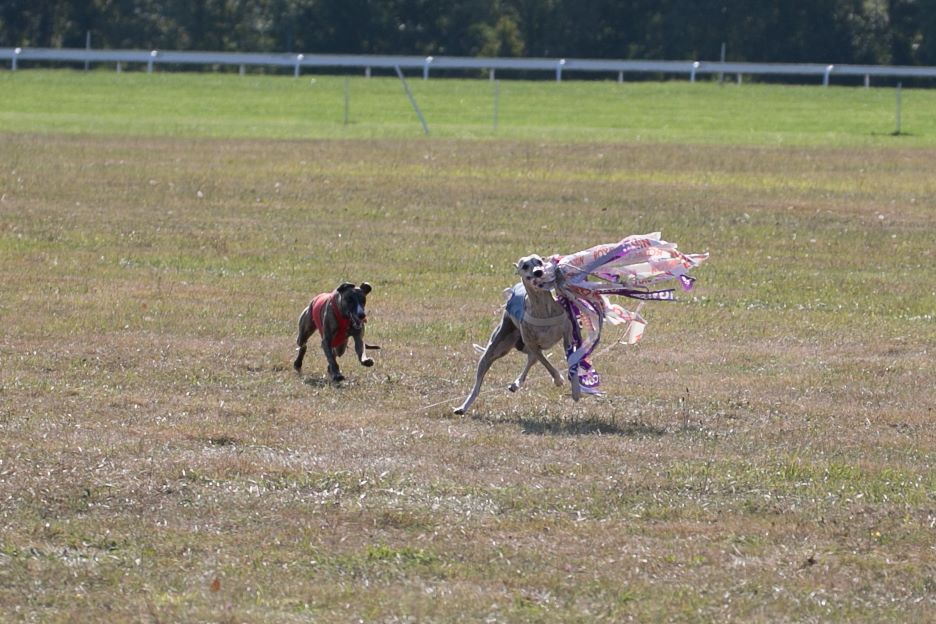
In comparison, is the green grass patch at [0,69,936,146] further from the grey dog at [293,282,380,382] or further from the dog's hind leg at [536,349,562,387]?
the dog's hind leg at [536,349,562,387]

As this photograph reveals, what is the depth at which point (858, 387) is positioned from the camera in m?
11.6

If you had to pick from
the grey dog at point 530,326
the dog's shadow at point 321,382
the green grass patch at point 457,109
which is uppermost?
the green grass patch at point 457,109

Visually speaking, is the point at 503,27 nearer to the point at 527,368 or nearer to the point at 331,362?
the point at 331,362

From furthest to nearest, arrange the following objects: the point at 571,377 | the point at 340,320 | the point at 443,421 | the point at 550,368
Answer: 1. the point at 340,320
2. the point at 550,368
3. the point at 571,377
4. the point at 443,421

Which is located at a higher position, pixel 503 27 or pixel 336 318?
pixel 503 27

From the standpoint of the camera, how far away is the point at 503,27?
226ft

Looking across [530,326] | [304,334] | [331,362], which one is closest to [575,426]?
[530,326]

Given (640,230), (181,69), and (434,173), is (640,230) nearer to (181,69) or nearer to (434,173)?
(434,173)

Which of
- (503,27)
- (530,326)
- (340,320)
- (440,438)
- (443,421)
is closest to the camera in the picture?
(440,438)

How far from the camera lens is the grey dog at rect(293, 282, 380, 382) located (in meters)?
11.4

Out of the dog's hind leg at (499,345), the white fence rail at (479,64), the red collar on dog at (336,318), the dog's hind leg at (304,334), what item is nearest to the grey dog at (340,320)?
the red collar on dog at (336,318)

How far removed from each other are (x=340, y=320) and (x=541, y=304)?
1829 mm

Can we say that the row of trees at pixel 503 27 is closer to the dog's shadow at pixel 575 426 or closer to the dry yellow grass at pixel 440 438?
the dry yellow grass at pixel 440 438

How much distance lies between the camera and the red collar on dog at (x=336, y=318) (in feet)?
37.8
